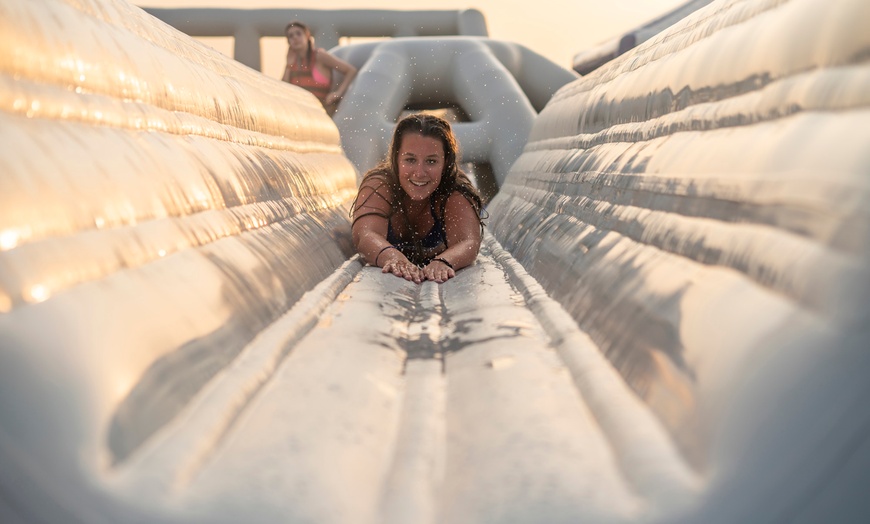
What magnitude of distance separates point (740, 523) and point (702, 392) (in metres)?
0.11

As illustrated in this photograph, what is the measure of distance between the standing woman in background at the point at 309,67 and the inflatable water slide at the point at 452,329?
10.5 ft

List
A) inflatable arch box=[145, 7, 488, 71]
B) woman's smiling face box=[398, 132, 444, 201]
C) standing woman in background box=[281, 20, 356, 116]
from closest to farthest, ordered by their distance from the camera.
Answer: woman's smiling face box=[398, 132, 444, 201], standing woman in background box=[281, 20, 356, 116], inflatable arch box=[145, 7, 488, 71]

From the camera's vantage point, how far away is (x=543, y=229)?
157cm

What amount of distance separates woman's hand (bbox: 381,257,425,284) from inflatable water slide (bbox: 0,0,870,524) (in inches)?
11.3

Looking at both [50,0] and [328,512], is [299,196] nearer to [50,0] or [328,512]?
[50,0]

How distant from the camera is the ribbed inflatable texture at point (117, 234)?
1.74ft

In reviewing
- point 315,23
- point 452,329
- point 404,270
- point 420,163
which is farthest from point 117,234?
point 315,23

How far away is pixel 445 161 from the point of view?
1851mm

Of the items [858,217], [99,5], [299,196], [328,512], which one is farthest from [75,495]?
[299,196]

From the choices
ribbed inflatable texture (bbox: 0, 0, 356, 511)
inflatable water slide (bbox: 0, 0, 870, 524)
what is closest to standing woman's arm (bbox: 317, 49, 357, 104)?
ribbed inflatable texture (bbox: 0, 0, 356, 511)

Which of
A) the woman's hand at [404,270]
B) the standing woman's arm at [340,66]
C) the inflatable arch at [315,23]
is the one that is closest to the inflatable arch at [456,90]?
the standing woman's arm at [340,66]

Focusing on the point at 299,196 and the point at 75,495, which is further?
the point at 299,196

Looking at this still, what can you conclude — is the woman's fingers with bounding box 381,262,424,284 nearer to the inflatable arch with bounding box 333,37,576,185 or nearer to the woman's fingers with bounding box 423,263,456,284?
the woman's fingers with bounding box 423,263,456,284

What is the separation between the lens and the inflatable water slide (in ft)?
1.66
